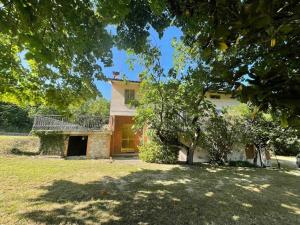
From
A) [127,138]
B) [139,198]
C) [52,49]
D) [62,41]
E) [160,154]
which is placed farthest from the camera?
[127,138]

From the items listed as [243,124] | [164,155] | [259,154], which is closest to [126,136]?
[164,155]

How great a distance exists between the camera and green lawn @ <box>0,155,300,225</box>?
5438mm

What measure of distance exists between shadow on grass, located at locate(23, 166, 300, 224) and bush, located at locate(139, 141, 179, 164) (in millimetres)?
4541

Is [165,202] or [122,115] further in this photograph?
[122,115]

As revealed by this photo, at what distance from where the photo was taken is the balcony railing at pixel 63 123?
54.5 ft

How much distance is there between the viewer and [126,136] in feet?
62.8

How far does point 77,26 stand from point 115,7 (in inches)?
41.5

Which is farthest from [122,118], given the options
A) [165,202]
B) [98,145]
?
[165,202]

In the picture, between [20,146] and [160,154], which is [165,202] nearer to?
[160,154]

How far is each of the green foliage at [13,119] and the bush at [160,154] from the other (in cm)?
3016

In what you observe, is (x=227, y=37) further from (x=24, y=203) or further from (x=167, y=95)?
(x=167, y=95)

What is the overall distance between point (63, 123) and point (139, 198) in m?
12.6

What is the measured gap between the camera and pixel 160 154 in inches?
572

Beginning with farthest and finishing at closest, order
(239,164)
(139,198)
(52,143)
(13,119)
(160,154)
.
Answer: (13,119) → (52,143) → (239,164) → (160,154) → (139,198)
